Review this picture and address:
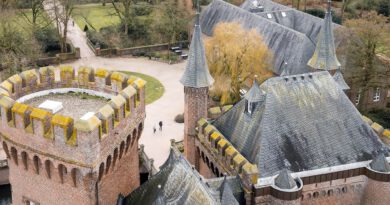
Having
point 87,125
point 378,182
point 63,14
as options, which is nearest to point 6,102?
point 87,125

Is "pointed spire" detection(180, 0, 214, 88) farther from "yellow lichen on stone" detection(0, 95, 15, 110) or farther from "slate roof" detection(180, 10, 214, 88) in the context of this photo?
"yellow lichen on stone" detection(0, 95, 15, 110)

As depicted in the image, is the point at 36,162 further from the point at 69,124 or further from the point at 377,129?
the point at 377,129

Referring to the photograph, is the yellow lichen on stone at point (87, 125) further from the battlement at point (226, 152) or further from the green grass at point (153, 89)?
the green grass at point (153, 89)

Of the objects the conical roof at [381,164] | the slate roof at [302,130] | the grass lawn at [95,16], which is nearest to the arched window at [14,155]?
the slate roof at [302,130]

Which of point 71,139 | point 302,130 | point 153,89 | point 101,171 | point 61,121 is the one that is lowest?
point 153,89

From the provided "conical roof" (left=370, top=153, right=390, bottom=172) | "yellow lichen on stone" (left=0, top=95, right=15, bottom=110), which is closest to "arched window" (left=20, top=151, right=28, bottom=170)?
"yellow lichen on stone" (left=0, top=95, right=15, bottom=110)

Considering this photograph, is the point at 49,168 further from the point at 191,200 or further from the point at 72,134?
the point at 191,200

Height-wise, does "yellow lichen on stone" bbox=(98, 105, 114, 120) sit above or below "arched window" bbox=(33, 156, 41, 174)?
above
